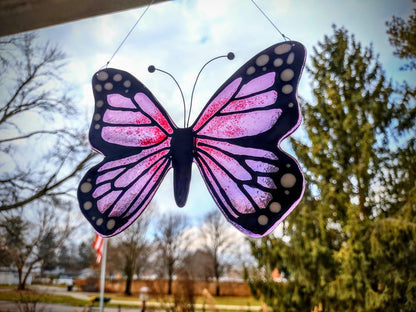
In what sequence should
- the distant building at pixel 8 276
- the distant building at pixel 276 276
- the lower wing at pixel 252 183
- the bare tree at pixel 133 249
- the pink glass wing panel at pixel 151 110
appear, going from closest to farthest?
the lower wing at pixel 252 183 < the pink glass wing panel at pixel 151 110 < the distant building at pixel 276 276 < the distant building at pixel 8 276 < the bare tree at pixel 133 249

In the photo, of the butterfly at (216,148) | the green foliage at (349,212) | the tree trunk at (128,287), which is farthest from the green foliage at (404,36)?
the tree trunk at (128,287)

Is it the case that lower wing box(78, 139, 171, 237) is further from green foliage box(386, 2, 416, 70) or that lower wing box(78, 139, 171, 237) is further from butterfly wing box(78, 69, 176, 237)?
green foliage box(386, 2, 416, 70)

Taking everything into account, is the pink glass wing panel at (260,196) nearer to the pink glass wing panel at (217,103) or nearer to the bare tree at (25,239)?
the pink glass wing panel at (217,103)

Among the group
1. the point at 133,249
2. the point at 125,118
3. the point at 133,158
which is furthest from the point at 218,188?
the point at 133,249

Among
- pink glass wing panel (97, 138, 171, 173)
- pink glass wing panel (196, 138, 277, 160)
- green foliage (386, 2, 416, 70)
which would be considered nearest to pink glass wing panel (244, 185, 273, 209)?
pink glass wing panel (196, 138, 277, 160)

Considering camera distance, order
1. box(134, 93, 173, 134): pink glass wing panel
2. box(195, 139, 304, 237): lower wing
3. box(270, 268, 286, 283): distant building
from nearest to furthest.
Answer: box(195, 139, 304, 237): lower wing < box(134, 93, 173, 134): pink glass wing panel < box(270, 268, 286, 283): distant building

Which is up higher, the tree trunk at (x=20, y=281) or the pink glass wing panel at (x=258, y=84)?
the pink glass wing panel at (x=258, y=84)

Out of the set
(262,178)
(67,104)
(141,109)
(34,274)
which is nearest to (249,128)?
(262,178)

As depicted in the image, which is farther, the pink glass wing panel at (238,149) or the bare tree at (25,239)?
the bare tree at (25,239)
